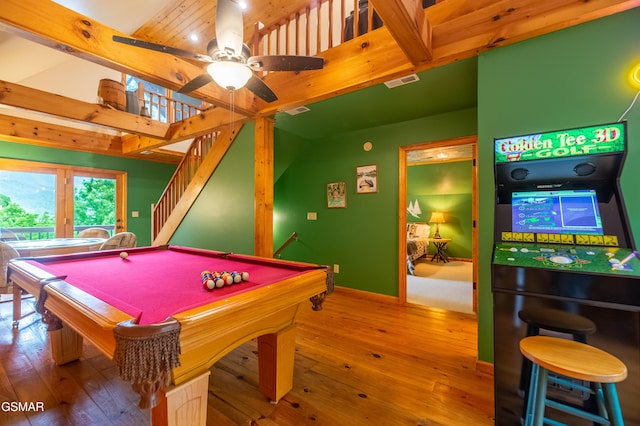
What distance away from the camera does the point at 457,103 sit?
2.95m

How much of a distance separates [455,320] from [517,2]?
2880 millimetres

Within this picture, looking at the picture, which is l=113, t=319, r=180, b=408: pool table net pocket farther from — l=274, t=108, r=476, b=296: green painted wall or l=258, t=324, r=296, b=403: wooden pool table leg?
l=274, t=108, r=476, b=296: green painted wall

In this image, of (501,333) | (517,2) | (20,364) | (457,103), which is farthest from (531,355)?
(20,364)

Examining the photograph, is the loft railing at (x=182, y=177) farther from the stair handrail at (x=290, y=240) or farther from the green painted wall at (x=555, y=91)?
the green painted wall at (x=555, y=91)

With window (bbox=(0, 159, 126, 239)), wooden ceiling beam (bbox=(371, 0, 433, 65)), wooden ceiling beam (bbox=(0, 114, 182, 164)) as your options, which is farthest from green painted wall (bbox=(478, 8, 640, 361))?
window (bbox=(0, 159, 126, 239))

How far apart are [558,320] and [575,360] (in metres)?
0.19

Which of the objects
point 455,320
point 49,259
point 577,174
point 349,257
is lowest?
point 455,320

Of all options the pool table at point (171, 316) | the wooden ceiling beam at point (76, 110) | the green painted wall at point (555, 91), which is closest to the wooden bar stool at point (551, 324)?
the green painted wall at point (555, 91)

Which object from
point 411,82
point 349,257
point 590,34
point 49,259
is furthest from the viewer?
point 349,257

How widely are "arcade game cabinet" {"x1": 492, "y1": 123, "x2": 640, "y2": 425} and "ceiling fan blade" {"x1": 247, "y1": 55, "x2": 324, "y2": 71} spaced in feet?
3.97

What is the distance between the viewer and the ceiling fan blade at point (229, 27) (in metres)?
1.58

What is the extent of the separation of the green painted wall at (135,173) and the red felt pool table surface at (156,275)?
416 centimetres

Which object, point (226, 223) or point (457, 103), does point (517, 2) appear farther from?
point (226, 223)

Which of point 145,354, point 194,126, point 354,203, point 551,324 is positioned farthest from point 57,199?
point 551,324
